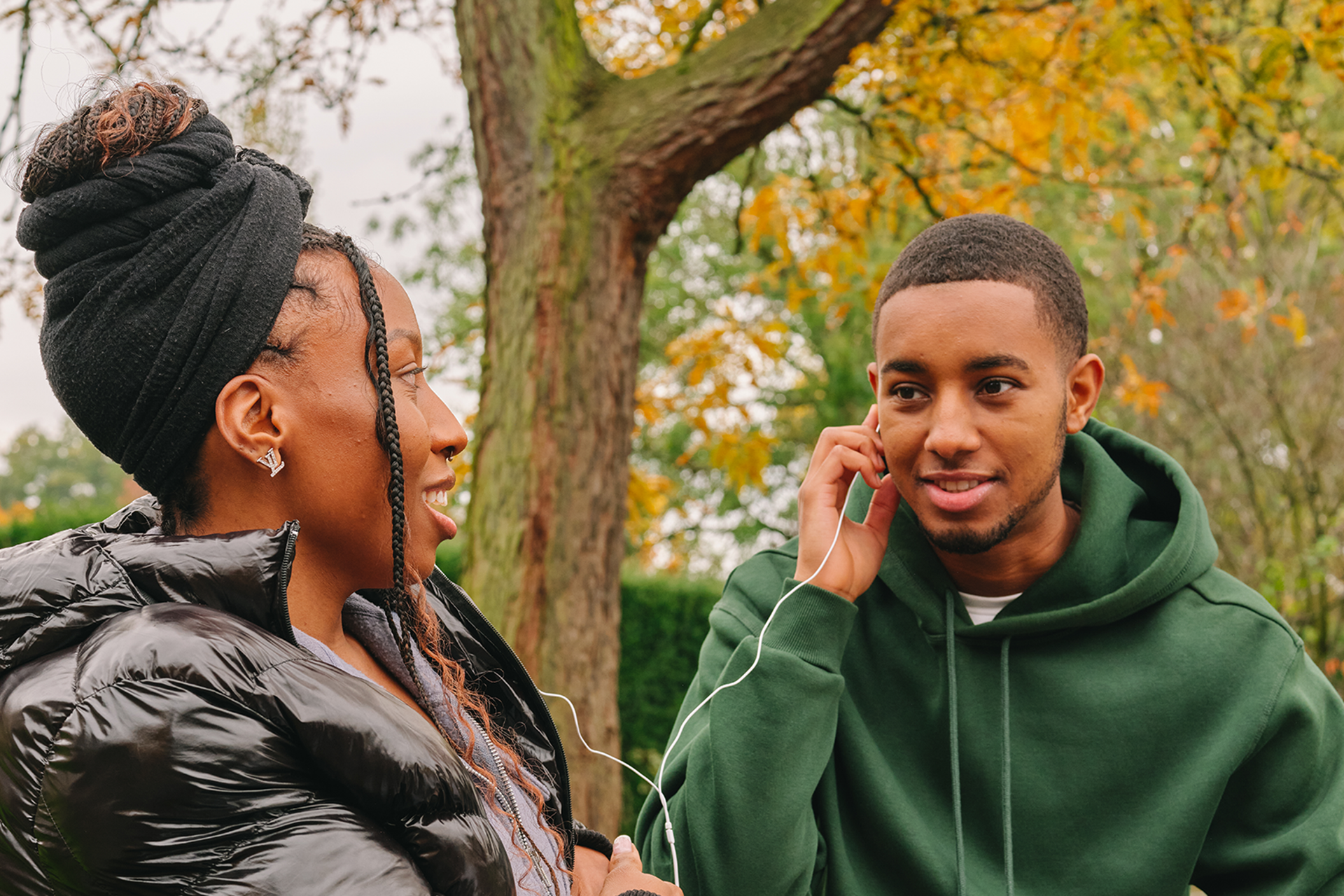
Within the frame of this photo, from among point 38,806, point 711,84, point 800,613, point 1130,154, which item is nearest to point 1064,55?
point 711,84

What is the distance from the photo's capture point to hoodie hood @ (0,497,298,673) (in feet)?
3.87

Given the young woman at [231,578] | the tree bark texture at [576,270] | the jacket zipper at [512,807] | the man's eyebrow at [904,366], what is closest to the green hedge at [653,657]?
the tree bark texture at [576,270]

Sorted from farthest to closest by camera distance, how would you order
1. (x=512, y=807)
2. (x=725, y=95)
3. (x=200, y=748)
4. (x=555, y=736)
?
1. (x=725, y=95)
2. (x=555, y=736)
3. (x=512, y=807)
4. (x=200, y=748)

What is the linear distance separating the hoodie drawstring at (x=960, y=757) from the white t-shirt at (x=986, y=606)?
0.06 metres

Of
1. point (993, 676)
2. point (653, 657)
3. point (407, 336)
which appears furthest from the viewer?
point (653, 657)

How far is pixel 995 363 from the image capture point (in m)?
2.19

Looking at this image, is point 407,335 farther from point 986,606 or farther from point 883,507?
point 986,606

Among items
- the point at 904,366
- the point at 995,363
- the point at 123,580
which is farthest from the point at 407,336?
the point at 995,363

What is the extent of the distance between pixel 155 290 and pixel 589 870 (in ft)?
4.10

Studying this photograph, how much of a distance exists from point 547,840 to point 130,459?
3.04 feet

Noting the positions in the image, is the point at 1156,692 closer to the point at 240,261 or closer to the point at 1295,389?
the point at 240,261

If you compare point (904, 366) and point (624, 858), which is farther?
point (904, 366)

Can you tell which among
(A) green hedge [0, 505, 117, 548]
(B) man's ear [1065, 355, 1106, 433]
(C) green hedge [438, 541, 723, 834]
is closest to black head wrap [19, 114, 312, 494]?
(B) man's ear [1065, 355, 1106, 433]

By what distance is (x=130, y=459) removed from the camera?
4.74ft
